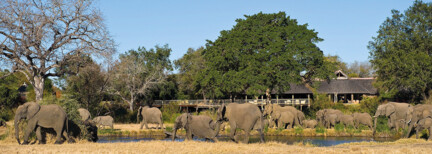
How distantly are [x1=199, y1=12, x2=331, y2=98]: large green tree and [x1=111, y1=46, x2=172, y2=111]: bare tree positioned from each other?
11004mm

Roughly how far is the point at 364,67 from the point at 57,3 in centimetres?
10203

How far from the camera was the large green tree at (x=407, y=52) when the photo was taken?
4691 cm

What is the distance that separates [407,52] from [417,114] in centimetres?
2669

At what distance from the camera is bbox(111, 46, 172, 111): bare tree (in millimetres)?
59781

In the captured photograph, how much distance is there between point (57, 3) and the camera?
90.0 ft

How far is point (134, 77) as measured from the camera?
60312mm

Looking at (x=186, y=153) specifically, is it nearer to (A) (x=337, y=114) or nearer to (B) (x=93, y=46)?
(B) (x=93, y=46)

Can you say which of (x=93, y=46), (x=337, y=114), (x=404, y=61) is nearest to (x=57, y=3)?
(x=93, y=46)

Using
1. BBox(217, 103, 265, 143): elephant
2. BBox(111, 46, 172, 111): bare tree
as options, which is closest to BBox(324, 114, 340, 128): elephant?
BBox(217, 103, 265, 143): elephant

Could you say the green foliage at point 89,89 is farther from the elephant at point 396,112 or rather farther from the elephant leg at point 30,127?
the elephant at point 396,112

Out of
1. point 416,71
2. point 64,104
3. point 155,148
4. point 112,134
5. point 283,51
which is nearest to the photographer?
point 155,148

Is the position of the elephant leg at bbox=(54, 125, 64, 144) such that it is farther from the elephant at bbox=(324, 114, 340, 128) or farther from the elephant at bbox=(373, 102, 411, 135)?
the elephant at bbox=(324, 114, 340, 128)

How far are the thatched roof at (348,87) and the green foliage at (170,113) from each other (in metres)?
22.8

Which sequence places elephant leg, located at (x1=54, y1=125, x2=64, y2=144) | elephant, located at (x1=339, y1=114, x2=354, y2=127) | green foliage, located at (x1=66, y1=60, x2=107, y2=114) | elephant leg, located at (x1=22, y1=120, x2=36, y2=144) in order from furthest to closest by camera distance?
green foliage, located at (x1=66, y1=60, x2=107, y2=114) < elephant, located at (x1=339, y1=114, x2=354, y2=127) < elephant leg, located at (x1=54, y1=125, x2=64, y2=144) < elephant leg, located at (x1=22, y1=120, x2=36, y2=144)
